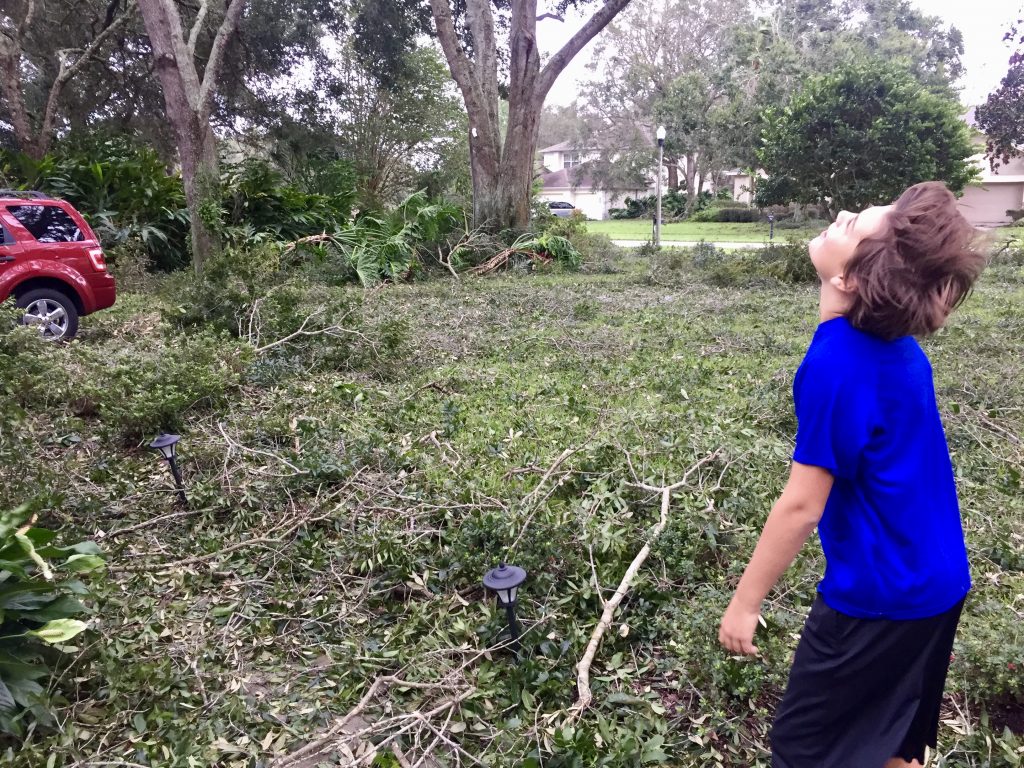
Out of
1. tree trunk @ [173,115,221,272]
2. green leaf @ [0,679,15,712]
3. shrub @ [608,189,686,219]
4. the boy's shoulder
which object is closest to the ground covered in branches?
green leaf @ [0,679,15,712]

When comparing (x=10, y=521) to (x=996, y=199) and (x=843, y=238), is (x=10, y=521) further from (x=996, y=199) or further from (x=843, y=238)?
(x=996, y=199)

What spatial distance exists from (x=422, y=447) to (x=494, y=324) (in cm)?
413

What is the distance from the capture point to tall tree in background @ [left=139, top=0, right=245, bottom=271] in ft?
35.7

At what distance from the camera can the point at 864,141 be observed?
1661 centimetres

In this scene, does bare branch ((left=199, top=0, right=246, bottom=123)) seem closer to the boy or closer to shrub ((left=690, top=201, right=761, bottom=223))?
the boy

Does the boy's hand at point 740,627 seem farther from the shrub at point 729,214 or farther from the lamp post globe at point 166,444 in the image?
the shrub at point 729,214

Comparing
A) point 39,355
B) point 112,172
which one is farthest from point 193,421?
point 112,172

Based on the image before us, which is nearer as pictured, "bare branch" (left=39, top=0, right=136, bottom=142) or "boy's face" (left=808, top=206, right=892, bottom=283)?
"boy's face" (left=808, top=206, right=892, bottom=283)

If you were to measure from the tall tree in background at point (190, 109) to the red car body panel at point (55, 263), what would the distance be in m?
2.95

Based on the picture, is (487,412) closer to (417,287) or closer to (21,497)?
Result: (21,497)

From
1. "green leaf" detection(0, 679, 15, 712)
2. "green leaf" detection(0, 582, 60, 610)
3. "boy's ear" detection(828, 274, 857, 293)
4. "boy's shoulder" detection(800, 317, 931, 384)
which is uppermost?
"boy's ear" detection(828, 274, 857, 293)

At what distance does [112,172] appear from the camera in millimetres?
13562

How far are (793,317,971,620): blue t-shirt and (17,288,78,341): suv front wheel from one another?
7.80 meters

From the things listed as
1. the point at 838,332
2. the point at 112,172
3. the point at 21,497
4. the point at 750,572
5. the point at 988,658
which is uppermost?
the point at 112,172
